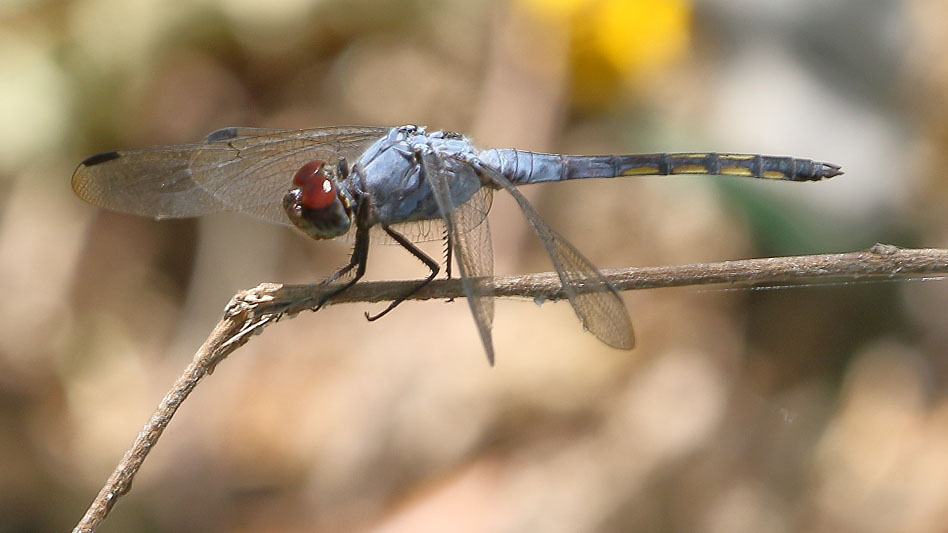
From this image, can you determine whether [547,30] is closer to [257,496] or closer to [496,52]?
[496,52]

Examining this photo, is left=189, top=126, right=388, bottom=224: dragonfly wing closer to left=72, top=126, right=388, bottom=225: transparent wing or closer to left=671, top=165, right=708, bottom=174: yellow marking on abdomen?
left=72, top=126, right=388, bottom=225: transparent wing

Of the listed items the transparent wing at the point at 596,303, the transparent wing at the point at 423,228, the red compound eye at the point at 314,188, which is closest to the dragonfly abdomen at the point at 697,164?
the transparent wing at the point at 423,228

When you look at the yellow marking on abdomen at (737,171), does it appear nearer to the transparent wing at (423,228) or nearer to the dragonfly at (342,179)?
the dragonfly at (342,179)

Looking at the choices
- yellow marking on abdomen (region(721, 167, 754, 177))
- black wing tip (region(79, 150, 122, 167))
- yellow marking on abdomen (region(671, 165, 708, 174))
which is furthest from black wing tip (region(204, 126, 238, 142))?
yellow marking on abdomen (region(721, 167, 754, 177))

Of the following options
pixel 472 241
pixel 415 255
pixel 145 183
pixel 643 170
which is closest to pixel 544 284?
pixel 472 241

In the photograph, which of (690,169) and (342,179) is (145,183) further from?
(690,169)

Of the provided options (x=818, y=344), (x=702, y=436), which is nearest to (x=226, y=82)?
(x=702, y=436)
